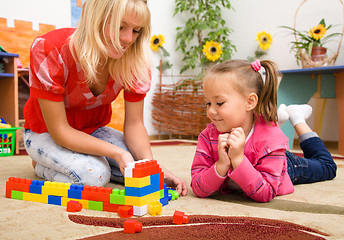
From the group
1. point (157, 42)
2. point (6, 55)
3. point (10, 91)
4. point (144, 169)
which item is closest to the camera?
point (144, 169)

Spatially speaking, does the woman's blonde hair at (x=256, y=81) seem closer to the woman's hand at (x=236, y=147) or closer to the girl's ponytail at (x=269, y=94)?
the girl's ponytail at (x=269, y=94)

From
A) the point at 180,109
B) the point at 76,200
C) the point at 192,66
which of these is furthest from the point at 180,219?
the point at 192,66

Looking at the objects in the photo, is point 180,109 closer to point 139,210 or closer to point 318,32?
point 318,32

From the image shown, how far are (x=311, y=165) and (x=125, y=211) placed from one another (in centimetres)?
72

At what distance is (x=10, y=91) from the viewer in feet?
6.50

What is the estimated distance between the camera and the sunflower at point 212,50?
2688 millimetres

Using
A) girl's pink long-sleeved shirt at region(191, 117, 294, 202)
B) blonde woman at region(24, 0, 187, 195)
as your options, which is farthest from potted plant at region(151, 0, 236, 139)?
girl's pink long-sleeved shirt at region(191, 117, 294, 202)

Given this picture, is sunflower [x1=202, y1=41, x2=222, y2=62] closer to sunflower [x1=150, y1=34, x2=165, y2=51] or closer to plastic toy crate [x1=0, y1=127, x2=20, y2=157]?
sunflower [x1=150, y1=34, x2=165, y2=51]

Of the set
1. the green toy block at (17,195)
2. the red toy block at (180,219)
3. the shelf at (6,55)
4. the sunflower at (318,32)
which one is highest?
the sunflower at (318,32)

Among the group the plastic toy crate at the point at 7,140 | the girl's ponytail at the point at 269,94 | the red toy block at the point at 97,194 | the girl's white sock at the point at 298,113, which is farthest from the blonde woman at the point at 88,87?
the plastic toy crate at the point at 7,140

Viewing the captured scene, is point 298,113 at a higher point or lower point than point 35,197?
higher

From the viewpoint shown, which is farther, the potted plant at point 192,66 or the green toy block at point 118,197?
the potted plant at point 192,66

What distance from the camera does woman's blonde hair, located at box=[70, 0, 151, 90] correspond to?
899 mm

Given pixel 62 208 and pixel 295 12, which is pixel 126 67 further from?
pixel 295 12
